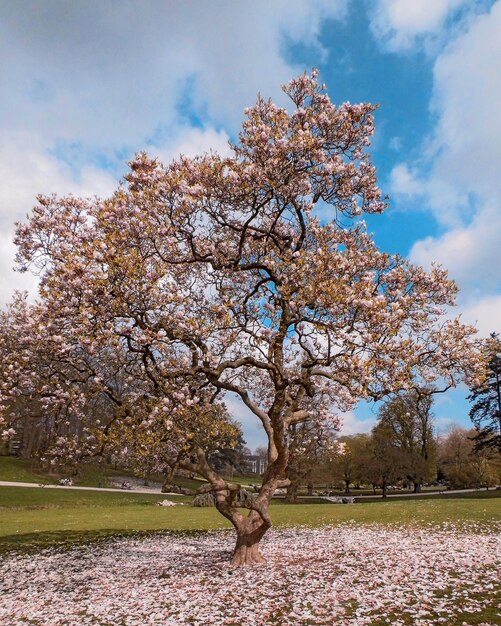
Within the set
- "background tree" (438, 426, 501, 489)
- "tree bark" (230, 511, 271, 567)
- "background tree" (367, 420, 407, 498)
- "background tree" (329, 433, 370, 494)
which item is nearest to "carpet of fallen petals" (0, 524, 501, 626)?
"tree bark" (230, 511, 271, 567)

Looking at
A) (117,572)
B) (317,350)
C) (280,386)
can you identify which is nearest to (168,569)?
(117,572)

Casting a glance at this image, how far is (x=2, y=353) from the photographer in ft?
50.6

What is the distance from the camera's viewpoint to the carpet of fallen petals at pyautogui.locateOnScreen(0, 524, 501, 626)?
10039 mm

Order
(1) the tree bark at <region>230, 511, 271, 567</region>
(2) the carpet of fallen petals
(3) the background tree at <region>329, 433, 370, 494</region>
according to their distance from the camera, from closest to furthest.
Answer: (2) the carpet of fallen petals < (1) the tree bark at <region>230, 511, 271, 567</region> < (3) the background tree at <region>329, 433, 370, 494</region>

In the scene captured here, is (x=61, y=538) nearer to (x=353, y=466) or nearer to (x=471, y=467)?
(x=353, y=466)

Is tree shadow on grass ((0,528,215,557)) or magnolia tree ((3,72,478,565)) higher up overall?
magnolia tree ((3,72,478,565))

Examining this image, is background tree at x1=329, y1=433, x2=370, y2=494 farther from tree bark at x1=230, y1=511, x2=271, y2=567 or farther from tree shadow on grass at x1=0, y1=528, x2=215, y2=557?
tree bark at x1=230, y1=511, x2=271, y2=567

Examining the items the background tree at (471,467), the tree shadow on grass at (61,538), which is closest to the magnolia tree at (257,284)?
the tree shadow on grass at (61,538)

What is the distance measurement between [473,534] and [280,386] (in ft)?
40.5

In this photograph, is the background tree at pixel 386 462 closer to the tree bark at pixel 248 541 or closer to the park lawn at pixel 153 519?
the park lawn at pixel 153 519

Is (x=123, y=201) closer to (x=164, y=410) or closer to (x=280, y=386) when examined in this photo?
(x=164, y=410)

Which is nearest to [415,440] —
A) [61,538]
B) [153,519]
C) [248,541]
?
[153,519]

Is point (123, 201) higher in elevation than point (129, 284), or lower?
higher

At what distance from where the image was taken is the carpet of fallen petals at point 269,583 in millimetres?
10039
